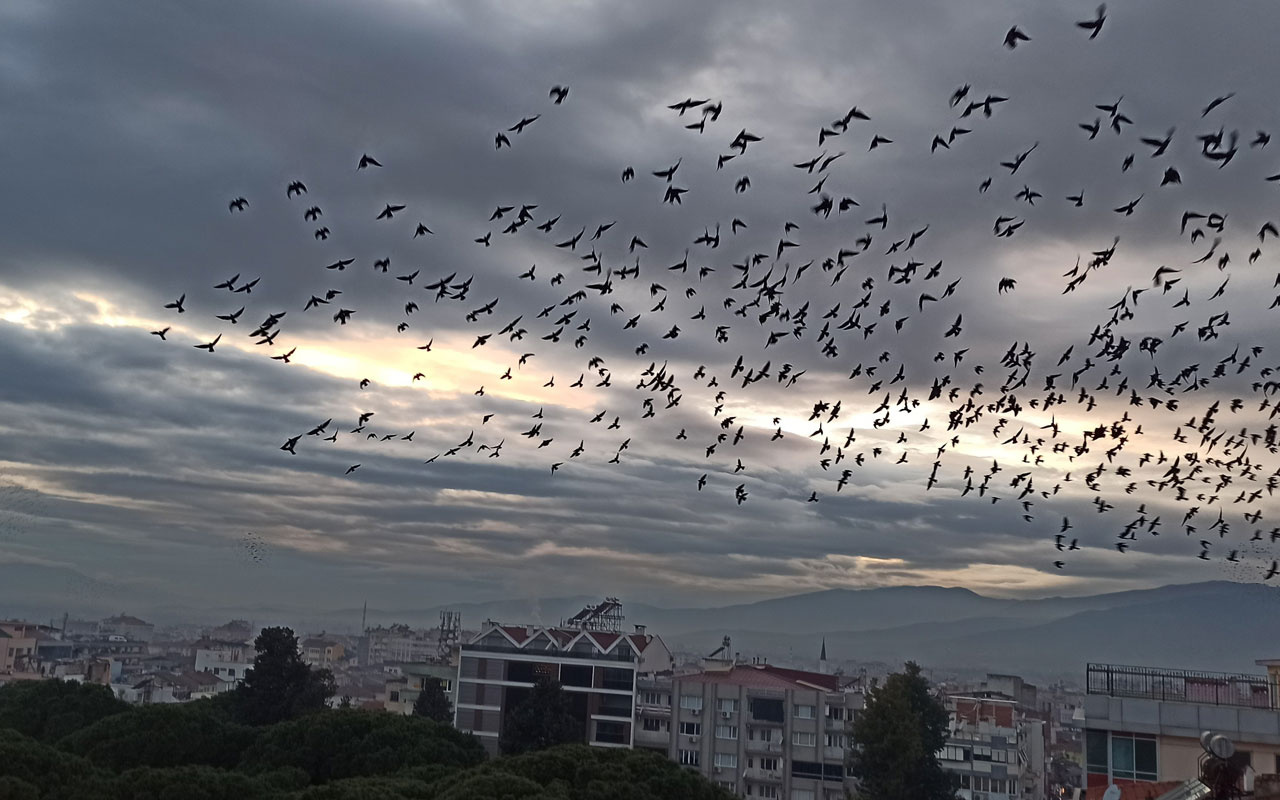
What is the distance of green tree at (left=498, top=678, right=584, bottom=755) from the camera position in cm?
6581

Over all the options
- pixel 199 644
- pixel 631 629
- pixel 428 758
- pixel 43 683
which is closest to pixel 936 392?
pixel 428 758

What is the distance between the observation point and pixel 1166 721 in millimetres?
34406

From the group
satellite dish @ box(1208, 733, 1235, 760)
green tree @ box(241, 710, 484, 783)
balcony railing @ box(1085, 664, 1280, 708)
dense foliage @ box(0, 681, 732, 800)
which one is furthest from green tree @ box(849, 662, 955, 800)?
satellite dish @ box(1208, 733, 1235, 760)

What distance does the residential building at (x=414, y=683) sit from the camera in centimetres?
10356

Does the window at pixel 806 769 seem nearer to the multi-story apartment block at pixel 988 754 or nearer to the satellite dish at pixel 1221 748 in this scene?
the multi-story apartment block at pixel 988 754

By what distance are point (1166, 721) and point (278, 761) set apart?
30595 mm

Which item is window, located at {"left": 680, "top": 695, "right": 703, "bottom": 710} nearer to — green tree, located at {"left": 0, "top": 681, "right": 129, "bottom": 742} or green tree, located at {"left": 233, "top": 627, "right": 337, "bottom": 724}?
green tree, located at {"left": 233, "top": 627, "right": 337, "bottom": 724}

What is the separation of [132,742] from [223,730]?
374cm

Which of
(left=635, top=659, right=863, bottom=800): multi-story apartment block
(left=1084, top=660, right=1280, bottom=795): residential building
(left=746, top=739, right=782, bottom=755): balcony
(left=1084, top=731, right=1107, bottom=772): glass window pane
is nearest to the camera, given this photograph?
(left=1084, top=660, right=1280, bottom=795): residential building

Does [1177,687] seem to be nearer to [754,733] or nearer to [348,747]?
[348,747]

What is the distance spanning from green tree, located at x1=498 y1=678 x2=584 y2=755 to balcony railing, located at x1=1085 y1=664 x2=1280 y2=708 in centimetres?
3653

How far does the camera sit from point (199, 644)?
19925cm

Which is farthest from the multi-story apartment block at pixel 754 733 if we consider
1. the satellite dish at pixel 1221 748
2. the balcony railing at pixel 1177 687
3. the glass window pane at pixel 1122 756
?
the satellite dish at pixel 1221 748

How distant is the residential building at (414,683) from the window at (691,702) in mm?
20036
